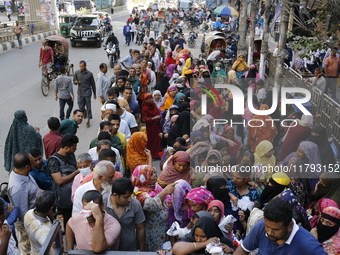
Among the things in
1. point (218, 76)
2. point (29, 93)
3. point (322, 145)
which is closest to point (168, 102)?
point (218, 76)

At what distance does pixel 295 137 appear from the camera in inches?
246

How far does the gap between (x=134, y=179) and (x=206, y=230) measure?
1.30m

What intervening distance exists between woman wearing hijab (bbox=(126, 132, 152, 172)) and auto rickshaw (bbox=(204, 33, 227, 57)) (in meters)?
13.5

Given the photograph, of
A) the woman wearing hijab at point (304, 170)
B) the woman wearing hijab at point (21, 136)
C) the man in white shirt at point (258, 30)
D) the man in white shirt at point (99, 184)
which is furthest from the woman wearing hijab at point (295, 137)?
the man in white shirt at point (258, 30)

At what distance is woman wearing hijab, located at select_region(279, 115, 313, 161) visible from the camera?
620 centimetres

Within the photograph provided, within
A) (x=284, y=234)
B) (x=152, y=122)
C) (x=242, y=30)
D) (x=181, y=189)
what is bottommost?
(x=152, y=122)

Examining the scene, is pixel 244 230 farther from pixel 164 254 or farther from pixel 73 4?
pixel 73 4

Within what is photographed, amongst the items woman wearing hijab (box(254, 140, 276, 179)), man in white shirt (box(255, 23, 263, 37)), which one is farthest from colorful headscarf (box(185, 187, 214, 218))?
man in white shirt (box(255, 23, 263, 37))

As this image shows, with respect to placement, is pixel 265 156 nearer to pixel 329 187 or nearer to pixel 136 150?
pixel 329 187

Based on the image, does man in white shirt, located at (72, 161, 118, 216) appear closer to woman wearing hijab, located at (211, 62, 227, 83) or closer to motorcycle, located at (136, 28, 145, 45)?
woman wearing hijab, located at (211, 62, 227, 83)

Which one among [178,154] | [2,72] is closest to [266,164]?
[178,154]

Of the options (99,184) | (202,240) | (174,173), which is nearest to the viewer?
(202,240)

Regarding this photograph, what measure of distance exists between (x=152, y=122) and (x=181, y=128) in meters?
1.39

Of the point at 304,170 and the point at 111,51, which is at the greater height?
the point at 304,170
